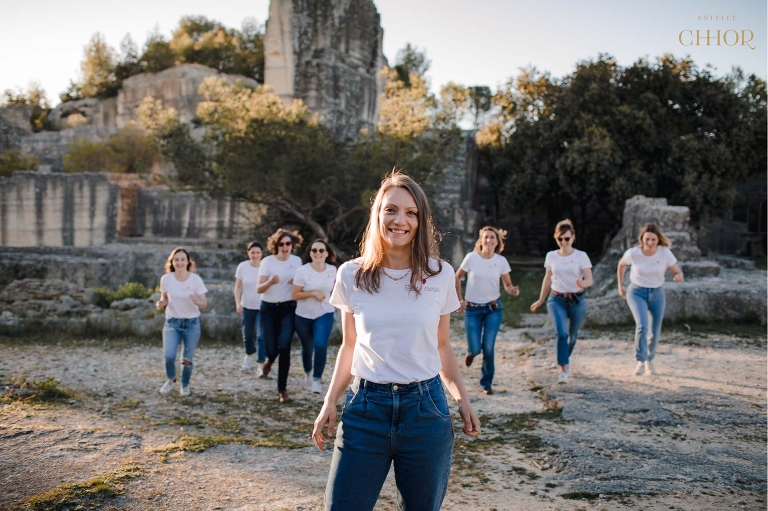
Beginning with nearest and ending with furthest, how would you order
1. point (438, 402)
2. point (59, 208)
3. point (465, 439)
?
point (438, 402), point (465, 439), point (59, 208)

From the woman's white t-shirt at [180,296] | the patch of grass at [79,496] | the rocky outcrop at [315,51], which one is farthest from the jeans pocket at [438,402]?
the rocky outcrop at [315,51]

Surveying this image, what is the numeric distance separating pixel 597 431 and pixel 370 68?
17890 mm

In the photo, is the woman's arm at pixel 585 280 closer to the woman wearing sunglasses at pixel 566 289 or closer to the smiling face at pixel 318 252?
the woman wearing sunglasses at pixel 566 289

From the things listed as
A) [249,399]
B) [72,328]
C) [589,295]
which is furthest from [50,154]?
[249,399]

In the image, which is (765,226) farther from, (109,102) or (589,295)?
(109,102)

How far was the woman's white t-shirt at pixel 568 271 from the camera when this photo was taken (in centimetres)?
666

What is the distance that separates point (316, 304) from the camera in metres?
6.38

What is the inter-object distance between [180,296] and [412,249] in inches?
164

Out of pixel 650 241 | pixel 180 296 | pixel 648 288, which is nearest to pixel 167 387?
pixel 180 296

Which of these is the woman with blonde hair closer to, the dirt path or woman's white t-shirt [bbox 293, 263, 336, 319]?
the dirt path

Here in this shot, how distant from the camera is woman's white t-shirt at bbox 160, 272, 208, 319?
6.27 meters

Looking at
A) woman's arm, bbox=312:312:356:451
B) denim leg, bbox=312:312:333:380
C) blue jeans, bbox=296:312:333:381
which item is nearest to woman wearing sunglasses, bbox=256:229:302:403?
blue jeans, bbox=296:312:333:381

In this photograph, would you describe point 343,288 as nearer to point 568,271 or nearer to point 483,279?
point 483,279

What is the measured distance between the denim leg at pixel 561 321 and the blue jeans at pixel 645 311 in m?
0.83
